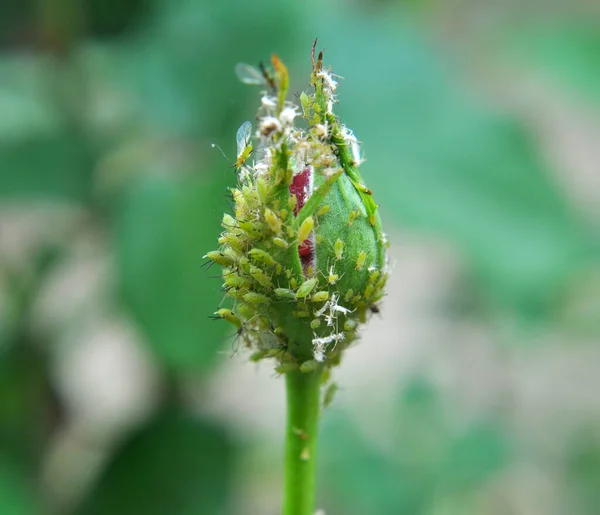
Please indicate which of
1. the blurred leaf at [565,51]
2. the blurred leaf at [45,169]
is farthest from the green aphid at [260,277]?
the blurred leaf at [565,51]

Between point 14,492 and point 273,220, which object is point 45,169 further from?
point 273,220

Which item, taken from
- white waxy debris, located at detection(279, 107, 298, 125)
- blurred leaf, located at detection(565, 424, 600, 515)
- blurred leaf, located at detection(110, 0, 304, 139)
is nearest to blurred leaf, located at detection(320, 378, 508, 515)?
blurred leaf, located at detection(565, 424, 600, 515)

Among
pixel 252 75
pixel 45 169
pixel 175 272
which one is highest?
pixel 45 169

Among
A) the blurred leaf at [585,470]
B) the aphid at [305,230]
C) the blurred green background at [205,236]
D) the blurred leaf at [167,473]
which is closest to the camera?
the aphid at [305,230]

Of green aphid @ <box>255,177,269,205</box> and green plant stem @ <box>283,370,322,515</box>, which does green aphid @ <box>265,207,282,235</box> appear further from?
green plant stem @ <box>283,370,322,515</box>

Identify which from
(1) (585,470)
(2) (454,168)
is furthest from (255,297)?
(1) (585,470)

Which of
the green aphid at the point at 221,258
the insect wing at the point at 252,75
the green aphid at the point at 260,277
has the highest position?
the insect wing at the point at 252,75

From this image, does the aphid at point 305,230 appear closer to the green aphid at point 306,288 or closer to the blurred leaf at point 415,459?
the green aphid at point 306,288

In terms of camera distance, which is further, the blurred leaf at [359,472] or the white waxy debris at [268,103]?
the blurred leaf at [359,472]
